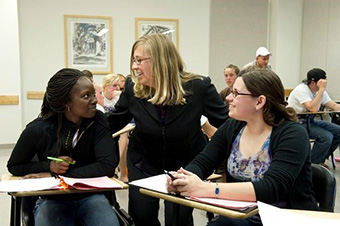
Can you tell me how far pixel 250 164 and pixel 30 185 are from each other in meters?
0.95

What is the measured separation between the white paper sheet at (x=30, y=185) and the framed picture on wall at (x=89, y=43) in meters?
5.11

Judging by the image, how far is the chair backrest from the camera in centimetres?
168

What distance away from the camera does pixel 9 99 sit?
231 inches

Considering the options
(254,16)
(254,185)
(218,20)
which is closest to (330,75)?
(254,16)

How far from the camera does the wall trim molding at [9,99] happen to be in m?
5.84

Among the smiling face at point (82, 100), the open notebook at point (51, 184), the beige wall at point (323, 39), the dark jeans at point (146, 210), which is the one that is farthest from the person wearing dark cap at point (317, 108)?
the open notebook at point (51, 184)

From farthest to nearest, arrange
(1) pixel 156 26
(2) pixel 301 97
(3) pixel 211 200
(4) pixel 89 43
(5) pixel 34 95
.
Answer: (1) pixel 156 26 → (4) pixel 89 43 → (5) pixel 34 95 → (2) pixel 301 97 → (3) pixel 211 200

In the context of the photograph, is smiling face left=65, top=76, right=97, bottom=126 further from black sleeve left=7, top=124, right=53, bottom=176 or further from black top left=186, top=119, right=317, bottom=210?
black top left=186, top=119, right=317, bottom=210

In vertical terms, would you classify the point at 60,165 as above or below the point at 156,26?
below

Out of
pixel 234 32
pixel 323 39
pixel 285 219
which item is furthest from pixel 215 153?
pixel 323 39

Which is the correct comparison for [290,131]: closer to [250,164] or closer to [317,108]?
[250,164]

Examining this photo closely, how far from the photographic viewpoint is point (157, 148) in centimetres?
201

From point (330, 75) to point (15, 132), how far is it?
5801 millimetres

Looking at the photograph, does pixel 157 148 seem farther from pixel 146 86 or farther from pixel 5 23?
pixel 5 23
